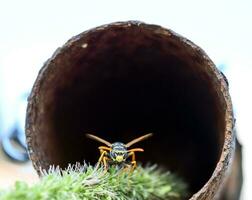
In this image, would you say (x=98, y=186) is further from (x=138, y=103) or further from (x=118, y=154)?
(x=138, y=103)

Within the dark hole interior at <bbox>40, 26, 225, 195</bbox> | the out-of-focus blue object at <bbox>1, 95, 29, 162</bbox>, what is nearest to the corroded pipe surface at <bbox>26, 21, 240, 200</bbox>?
the dark hole interior at <bbox>40, 26, 225, 195</bbox>

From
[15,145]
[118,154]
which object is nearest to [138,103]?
[118,154]

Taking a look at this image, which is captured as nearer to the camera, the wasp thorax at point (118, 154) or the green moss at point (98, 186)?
the green moss at point (98, 186)

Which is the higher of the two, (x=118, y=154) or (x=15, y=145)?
(x=118, y=154)

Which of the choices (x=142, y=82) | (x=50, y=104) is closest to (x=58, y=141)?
(x=50, y=104)

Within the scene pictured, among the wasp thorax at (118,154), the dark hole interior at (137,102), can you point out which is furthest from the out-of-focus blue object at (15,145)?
the wasp thorax at (118,154)

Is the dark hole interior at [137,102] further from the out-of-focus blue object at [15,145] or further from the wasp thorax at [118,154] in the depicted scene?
the out-of-focus blue object at [15,145]
